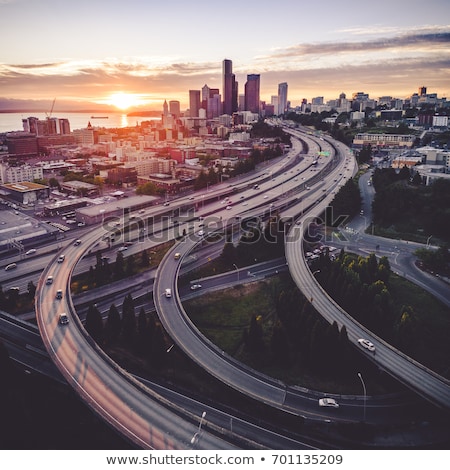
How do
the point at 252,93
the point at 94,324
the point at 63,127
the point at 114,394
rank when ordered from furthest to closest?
1. the point at 252,93
2. the point at 63,127
3. the point at 94,324
4. the point at 114,394

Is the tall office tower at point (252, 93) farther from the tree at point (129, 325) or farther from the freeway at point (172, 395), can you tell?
the freeway at point (172, 395)

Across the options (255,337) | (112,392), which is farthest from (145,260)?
(112,392)

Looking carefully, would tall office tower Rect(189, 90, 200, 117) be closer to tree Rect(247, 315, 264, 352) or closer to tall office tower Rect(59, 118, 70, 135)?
tall office tower Rect(59, 118, 70, 135)

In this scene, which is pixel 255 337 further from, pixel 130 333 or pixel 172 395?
pixel 130 333

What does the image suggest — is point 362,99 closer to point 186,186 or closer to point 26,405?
point 186,186

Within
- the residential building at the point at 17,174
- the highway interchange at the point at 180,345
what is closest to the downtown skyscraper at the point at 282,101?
the residential building at the point at 17,174

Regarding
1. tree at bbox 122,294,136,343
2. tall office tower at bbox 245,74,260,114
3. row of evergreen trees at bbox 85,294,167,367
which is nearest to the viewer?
row of evergreen trees at bbox 85,294,167,367

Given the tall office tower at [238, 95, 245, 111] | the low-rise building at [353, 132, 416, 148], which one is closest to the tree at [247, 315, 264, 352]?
the low-rise building at [353, 132, 416, 148]
